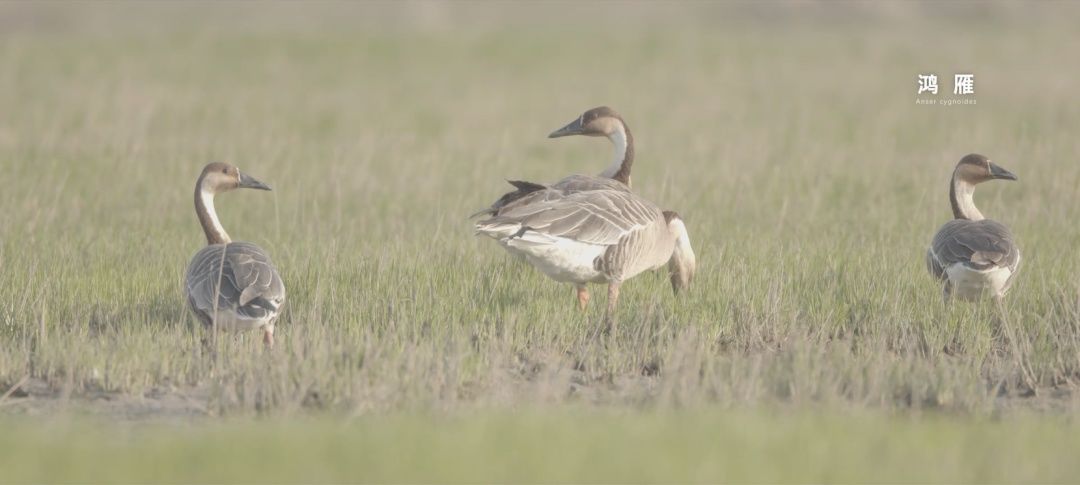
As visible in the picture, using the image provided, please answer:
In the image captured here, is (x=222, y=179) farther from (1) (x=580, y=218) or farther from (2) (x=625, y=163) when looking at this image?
(2) (x=625, y=163)

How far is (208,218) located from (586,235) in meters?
3.17

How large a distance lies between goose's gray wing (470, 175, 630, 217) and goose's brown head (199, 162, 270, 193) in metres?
2.12

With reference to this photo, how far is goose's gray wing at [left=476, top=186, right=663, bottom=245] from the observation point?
27.9 ft

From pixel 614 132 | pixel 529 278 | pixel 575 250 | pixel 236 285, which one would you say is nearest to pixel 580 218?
pixel 575 250

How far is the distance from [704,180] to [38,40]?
25.6 metres

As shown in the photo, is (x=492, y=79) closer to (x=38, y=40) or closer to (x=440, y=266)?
(x=38, y=40)

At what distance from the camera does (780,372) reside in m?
7.24

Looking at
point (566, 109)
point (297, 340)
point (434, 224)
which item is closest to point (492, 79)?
point (566, 109)

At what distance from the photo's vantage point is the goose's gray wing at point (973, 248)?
29.5 ft

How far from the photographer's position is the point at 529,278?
10.4 m

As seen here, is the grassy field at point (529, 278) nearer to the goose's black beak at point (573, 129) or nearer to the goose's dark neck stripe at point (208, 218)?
the goose's dark neck stripe at point (208, 218)

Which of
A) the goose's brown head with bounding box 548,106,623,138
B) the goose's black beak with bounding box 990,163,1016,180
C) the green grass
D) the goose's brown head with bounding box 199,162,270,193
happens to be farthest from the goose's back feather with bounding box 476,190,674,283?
the goose's black beak with bounding box 990,163,1016,180

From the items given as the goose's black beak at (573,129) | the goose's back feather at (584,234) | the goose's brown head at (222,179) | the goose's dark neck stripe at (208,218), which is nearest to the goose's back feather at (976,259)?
the goose's back feather at (584,234)

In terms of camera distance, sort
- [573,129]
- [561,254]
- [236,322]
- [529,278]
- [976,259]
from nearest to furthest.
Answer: [236,322] → [561,254] → [976,259] → [529,278] → [573,129]
